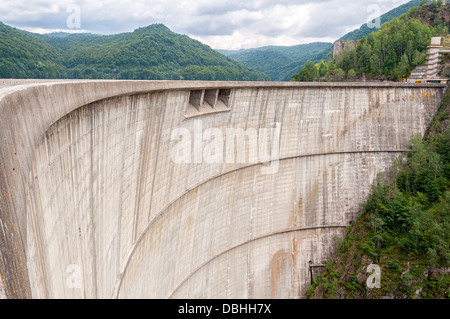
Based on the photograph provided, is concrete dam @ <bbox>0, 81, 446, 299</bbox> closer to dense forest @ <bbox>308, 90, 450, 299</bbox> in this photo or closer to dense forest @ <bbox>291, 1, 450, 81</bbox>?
dense forest @ <bbox>308, 90, 450, 299</bbox>

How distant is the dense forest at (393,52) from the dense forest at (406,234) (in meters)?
8.91

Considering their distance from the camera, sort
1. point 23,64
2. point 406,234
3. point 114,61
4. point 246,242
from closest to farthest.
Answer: point 406,234
point 246,242
point 23,64
point 114,61

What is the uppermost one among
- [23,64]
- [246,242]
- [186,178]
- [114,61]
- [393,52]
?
[114,61]

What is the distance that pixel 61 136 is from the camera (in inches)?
219

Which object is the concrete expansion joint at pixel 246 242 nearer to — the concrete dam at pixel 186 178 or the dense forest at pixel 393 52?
the concrete dam at pixel 186 178

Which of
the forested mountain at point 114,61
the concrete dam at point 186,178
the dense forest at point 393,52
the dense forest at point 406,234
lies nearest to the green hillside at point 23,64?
the forested mountain at point 114,61

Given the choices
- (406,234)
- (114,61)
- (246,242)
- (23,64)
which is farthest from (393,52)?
(114,61)

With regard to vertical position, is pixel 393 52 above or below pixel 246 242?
above

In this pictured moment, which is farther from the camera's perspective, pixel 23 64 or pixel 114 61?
pixel 114 61

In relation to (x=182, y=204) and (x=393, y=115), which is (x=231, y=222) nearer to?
(x=182, y=204)

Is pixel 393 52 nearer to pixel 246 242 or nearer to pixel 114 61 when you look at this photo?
pixel 246 242

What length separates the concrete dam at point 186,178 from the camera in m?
4.42

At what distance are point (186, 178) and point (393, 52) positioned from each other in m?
26.7

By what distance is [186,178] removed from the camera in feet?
43.5
